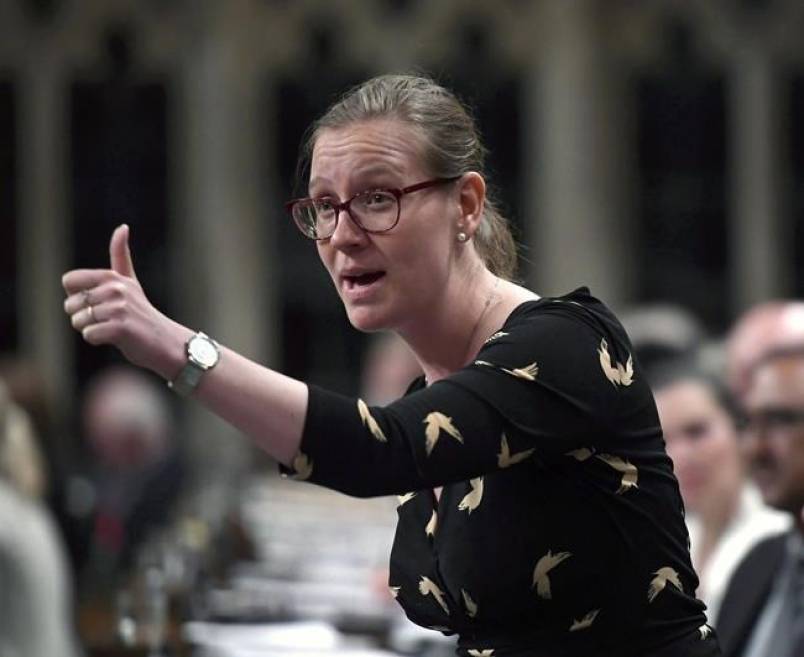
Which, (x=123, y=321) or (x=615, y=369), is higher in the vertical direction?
(x=123, y=321)

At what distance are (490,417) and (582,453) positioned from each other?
21 centimetres

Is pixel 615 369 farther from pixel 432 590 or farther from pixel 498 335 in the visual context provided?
pixel 432 590

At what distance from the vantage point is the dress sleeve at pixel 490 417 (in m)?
2.50

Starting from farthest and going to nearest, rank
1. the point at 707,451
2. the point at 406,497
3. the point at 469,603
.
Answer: the point at 707,451 < the point at 406,497 < the point at 469,603

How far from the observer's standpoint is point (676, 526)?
285 centimetres

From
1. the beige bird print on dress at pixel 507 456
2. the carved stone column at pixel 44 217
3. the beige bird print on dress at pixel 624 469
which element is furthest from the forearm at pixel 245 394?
the carved stone column at pixel 44 217

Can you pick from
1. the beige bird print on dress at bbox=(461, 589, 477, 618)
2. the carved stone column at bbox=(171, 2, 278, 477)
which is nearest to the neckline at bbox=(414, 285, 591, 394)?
the beige bird print on dress at bbox=(461, 589, 477, 618)

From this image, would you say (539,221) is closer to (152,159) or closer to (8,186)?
(152,159)

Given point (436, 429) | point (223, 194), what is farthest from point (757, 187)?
point (436, 429)

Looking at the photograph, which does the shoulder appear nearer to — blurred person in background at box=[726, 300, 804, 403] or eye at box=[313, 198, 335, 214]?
eye at box=[313, 198, 335, 214]

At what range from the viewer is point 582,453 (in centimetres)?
271

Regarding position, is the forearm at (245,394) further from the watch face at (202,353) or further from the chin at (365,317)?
the chin at (365,317)

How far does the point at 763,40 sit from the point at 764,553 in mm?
8940

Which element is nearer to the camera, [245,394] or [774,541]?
[245,394]
